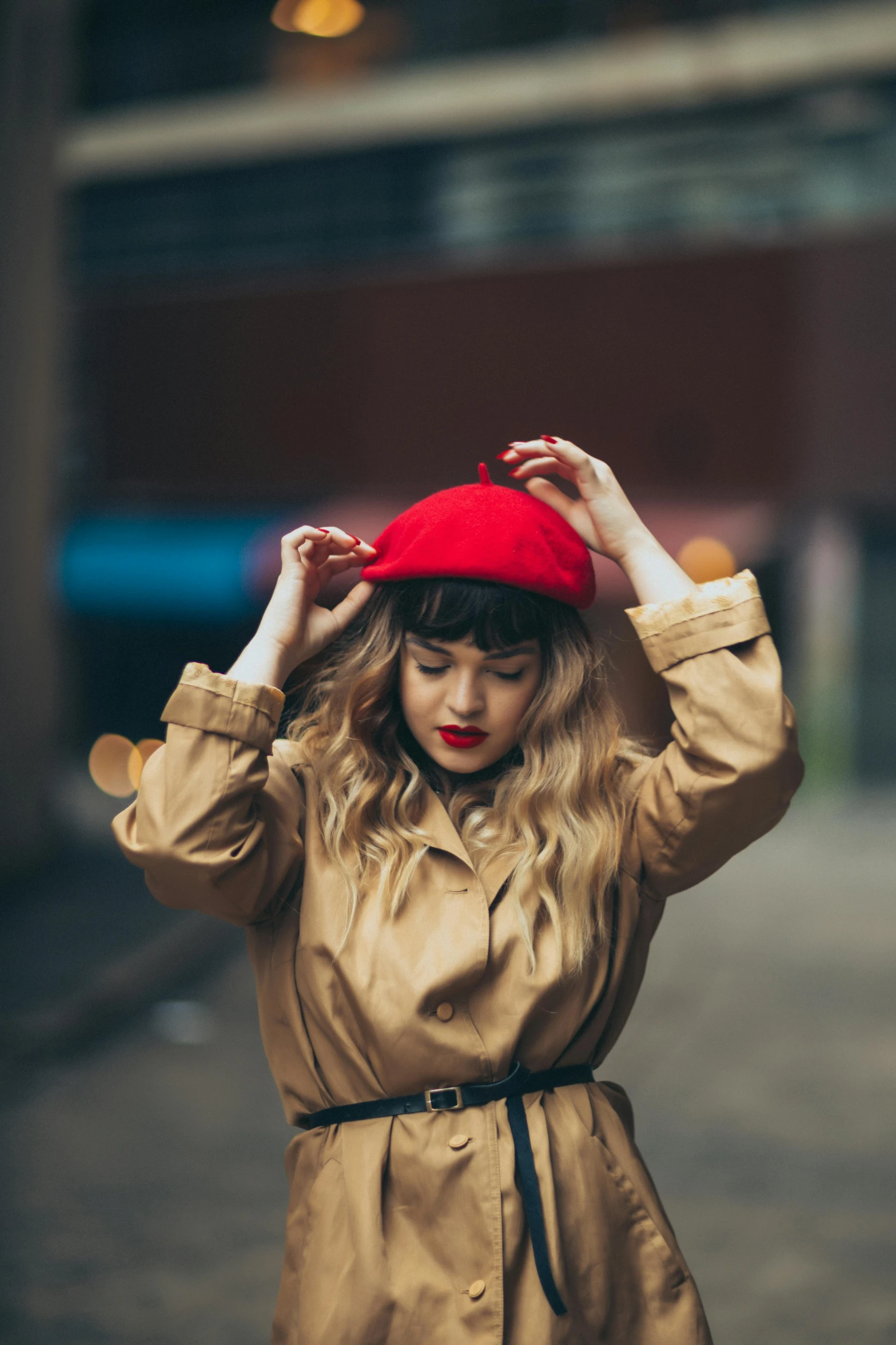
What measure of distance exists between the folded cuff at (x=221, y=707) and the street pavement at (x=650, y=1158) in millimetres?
2736

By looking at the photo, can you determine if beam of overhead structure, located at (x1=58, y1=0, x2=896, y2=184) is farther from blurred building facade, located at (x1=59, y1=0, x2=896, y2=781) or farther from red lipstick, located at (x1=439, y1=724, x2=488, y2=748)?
red lipstick, located at (x1=439, y1=724, x2=488, y2=748)

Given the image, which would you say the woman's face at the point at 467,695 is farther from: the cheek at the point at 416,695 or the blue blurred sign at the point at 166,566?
the blue blurred sign at the point at 166,566

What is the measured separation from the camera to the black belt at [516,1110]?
74.8 inches

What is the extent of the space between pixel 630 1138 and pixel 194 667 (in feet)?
3.33

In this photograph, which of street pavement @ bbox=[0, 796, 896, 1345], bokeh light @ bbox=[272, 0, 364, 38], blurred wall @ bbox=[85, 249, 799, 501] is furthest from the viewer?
bokeh light @ bbox=[272, 0, 364, 38]

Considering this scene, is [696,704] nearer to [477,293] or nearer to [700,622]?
[700,622]

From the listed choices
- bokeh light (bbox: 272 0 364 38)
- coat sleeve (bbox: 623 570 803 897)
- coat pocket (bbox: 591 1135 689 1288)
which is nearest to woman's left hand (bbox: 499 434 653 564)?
coat sleeve (bbox: 623 570 803 897)

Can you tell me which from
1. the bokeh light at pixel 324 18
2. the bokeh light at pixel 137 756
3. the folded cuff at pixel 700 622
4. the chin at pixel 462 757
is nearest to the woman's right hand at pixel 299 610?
the chin at pixel 462 757

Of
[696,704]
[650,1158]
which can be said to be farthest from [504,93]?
[696,704]

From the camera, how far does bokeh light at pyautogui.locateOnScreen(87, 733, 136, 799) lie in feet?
45.6

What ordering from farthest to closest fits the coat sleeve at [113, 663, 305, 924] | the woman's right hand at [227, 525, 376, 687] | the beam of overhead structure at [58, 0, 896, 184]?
the beam of overhead structure at [58, 0, 896, 184] → the woman's right hand at [227, 525, 376, 687] → the coat sleeve at [113, 663, 305, 924]

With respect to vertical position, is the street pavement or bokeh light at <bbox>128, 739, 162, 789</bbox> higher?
bokeh light at <bbox>128, 739, 162, 789</bbox>

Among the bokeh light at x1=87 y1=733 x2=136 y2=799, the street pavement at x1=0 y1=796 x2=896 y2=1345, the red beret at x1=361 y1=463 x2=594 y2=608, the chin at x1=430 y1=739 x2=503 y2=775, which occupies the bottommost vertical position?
the street pavement at x1=0 y1=796 x2=896 y2=1345

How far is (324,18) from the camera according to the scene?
579 inches
